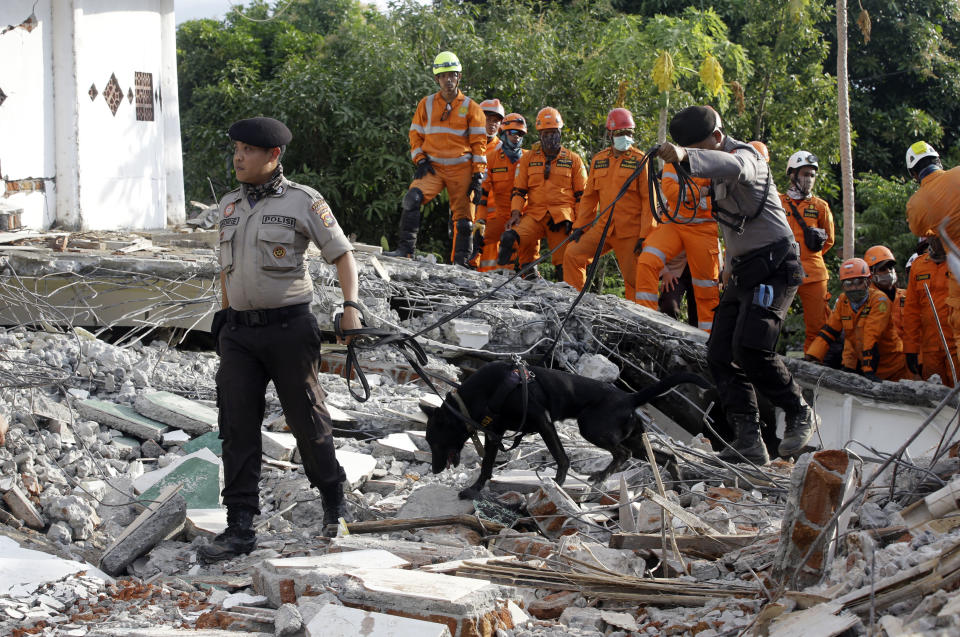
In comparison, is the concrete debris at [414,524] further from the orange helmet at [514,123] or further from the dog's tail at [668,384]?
the orange helmet at [514,123]

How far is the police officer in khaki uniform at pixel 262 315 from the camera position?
13.8ft

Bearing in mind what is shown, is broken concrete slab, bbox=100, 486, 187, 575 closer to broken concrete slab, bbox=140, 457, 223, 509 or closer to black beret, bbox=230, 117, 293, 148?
broken concrete slab, bbox=140, 457, 223, 509

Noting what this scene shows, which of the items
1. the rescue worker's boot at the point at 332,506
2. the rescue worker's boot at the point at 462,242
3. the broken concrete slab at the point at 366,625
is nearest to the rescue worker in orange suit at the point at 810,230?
the rescue worker's boot at the point at 462,242

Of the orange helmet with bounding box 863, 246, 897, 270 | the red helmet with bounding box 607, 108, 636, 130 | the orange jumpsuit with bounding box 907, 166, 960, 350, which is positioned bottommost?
the orange helmet with bounding box 863, 246, 897, 270

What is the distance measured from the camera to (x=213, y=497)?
5.10m

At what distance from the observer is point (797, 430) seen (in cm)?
546

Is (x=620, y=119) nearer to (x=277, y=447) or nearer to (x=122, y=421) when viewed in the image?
(x=277, y=447)

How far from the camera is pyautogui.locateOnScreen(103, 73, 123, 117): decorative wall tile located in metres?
9.88

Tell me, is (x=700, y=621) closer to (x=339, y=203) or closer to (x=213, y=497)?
(x=213, y=497)

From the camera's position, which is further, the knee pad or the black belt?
the knee pad

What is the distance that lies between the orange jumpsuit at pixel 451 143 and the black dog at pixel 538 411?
5442 millimetres

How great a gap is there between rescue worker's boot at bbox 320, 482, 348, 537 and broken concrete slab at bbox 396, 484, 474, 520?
34cm

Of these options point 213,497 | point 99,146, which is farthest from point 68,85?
point 213,497

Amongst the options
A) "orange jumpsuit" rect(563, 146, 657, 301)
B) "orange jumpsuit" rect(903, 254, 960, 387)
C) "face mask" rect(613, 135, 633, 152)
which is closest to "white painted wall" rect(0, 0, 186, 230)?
"orange jumpsuit" rect(563, 146, 657, 301)
